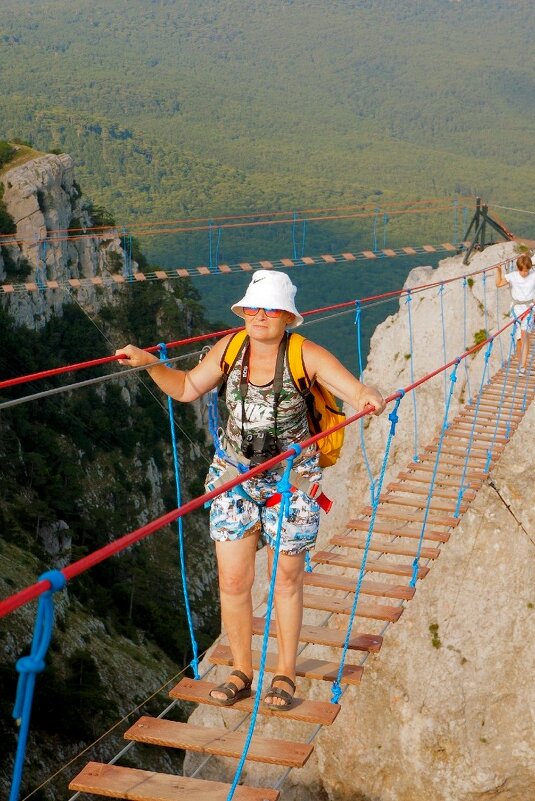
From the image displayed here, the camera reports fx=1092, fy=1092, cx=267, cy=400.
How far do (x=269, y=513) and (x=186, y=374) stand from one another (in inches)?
23.1

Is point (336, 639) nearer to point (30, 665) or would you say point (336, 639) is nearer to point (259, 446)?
point (259, 446)

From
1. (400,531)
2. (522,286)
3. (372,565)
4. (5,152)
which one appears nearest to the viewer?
(372,565)

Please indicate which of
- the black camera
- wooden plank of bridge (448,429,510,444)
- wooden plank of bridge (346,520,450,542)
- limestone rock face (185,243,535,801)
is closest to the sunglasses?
the black camera

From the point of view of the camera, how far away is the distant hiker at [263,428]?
3580mm

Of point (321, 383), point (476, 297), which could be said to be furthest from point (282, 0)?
point (321, 383)

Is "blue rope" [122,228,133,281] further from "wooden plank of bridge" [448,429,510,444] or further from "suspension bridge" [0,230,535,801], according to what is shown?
"suspension bridge" [0,230,535,801]

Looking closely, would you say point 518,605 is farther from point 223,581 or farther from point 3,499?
point 3,499

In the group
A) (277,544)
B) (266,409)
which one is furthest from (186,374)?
(277,544)

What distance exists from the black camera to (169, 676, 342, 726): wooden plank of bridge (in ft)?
2.88

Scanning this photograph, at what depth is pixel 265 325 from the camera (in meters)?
3.55

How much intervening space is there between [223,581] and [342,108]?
140607mm

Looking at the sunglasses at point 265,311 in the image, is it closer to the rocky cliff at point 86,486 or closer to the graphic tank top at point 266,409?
the graphic tank top at point 266,409

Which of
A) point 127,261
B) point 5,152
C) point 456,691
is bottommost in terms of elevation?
point 127,261

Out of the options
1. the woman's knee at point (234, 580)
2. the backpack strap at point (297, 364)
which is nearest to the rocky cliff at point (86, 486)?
the woman's knee at point (234, 580)
